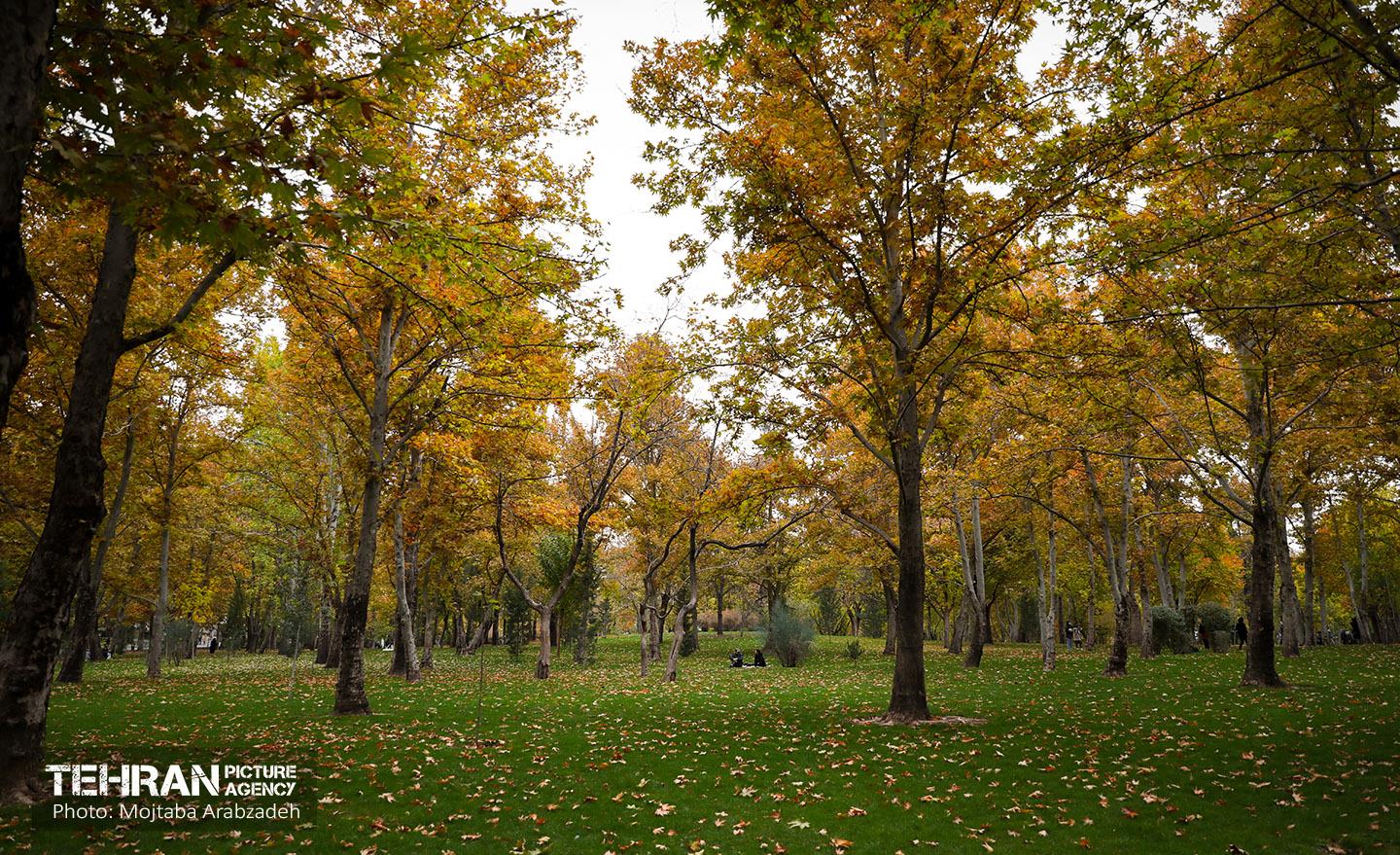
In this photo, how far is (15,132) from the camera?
3754 millimetres

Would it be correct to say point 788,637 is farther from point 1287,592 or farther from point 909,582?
point 909,582

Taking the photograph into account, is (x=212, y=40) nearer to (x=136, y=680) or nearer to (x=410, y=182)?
(x=410, y=182)

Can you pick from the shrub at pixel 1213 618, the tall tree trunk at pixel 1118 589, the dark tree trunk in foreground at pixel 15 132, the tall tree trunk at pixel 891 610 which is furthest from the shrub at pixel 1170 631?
the dark tree trunk in foreground at pixel 15 132

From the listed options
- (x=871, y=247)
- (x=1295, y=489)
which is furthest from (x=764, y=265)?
(x=1295, y=489)

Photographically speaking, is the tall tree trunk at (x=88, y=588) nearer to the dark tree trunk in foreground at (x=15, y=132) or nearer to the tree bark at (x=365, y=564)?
the tree bark at (x=365, y=564)

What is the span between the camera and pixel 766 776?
28.2ft

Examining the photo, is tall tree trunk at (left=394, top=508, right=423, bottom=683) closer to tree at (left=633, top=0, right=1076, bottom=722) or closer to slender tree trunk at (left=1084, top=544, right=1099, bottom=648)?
tree at (left=633, top=0, right=1076, bottom=722)

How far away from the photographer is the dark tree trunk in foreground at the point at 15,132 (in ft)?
12.3

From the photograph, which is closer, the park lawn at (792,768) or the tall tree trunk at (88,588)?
the park lawn at (792,768)

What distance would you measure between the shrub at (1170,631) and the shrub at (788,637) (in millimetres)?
14034

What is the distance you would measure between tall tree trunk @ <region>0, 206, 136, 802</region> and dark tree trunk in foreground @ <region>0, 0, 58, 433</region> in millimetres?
3669

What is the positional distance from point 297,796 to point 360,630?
6.54m

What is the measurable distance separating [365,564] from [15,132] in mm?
11234

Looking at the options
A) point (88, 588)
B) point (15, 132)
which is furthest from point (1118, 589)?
point (88, 588)
